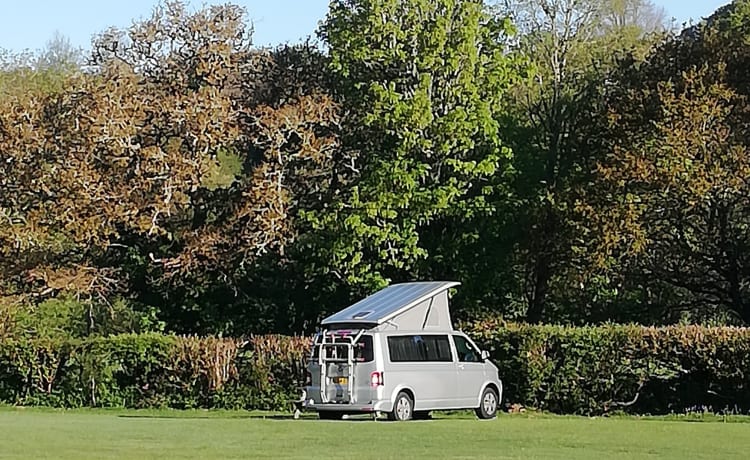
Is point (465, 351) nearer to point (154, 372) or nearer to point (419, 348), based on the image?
point (419, 348)

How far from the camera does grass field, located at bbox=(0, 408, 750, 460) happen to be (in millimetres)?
15297

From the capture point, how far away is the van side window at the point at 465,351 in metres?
24.9

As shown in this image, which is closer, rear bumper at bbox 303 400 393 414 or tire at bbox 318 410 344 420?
rear bumper at bbox 303 400 393 414

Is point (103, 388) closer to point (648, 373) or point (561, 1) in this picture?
point (648, 373)

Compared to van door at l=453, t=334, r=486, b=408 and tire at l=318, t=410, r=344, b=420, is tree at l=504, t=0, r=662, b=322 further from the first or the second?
tire at l=318, t=410, r=344, b=420

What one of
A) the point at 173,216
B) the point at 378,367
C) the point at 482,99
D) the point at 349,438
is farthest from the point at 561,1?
the point at 349,438

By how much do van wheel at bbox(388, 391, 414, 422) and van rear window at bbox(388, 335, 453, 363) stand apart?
2.35ft

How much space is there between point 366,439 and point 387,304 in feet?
24.2

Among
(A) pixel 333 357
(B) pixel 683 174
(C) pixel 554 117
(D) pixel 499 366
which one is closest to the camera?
(A) pixel 333 357

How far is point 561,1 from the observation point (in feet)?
133

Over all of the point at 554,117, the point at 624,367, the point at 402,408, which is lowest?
the point at 402,408

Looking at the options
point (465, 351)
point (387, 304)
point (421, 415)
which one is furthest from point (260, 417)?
point (465, 351)

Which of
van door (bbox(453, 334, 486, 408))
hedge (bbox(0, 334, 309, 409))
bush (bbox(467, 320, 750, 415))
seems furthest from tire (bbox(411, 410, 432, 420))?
hedge (bbox(0, 334, 309, 409))

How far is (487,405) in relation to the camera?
82.2ft
